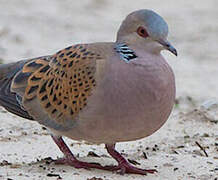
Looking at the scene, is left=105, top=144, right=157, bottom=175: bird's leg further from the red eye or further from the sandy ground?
the red eye

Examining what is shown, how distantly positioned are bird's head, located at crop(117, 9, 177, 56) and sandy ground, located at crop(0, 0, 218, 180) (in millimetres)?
980

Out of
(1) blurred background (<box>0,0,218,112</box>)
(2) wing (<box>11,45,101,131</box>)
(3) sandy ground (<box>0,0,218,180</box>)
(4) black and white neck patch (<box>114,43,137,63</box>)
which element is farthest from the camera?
(1) blurred background (<box>0,0,218,112</box>)

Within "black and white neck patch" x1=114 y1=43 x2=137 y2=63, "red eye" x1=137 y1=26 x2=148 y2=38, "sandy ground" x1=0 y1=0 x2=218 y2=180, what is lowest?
"sandy ground" x1=0 y1=0 x2=218 y2=180

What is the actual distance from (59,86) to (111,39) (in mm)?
6278

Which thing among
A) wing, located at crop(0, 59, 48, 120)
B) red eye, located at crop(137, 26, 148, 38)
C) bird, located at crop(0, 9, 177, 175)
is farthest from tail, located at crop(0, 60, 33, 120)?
red eye, located at crop(137, 26, 148, 38)

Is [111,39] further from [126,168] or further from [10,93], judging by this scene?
[126,168]

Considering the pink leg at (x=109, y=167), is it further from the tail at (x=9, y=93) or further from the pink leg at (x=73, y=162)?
the tail at (x=9, y=93)

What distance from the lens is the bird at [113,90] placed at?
194 inches

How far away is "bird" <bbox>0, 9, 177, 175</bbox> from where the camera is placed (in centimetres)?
493

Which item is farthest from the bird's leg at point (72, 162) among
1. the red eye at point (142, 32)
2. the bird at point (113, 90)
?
the red eye at point (142, 32)

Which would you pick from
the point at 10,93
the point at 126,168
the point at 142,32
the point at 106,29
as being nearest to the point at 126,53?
the point at 142,32

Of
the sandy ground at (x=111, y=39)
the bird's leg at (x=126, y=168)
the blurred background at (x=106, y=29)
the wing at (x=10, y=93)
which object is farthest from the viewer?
the blurred background at (x=106, y=29)

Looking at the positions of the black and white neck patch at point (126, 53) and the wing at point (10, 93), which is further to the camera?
the wing at point (10, 93)

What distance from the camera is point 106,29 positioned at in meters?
12.3
